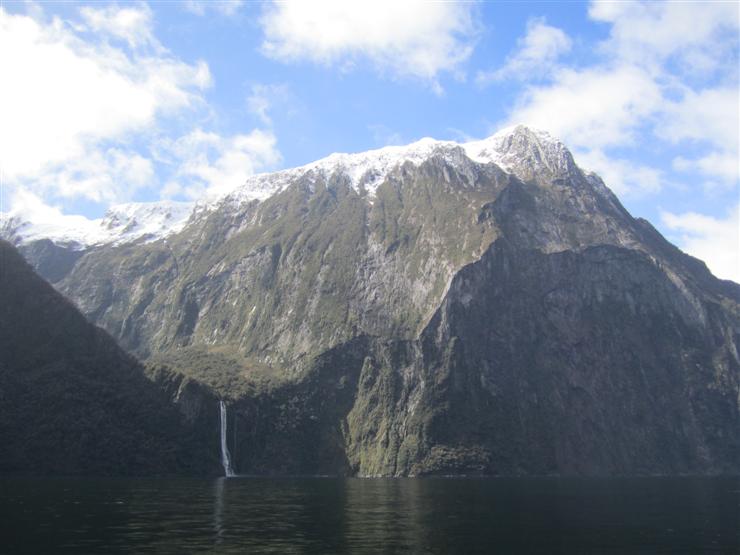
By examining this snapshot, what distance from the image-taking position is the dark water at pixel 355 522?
57.1m

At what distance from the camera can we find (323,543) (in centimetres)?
5894

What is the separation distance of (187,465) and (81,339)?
45.2 metres

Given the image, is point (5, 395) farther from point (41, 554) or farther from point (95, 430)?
point (41, 554)

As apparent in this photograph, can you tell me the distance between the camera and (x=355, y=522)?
74125 mm

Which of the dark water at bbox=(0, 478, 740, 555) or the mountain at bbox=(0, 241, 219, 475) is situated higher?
the mountain at bbox=(0, 241, 219, 475)

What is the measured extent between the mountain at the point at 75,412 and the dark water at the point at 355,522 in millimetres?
Result: 57369

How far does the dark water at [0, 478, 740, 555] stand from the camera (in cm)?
5706

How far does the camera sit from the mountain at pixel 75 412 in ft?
554

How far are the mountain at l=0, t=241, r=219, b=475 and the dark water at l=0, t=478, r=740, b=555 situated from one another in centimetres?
5737

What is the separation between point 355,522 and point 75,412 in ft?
414

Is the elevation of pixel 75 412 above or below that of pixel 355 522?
above

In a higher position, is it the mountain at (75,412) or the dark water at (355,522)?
the mountain at (75,412)

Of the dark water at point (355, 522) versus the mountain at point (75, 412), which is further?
the mountain at point (75, 412)

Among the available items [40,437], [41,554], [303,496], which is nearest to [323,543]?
[41,554]
